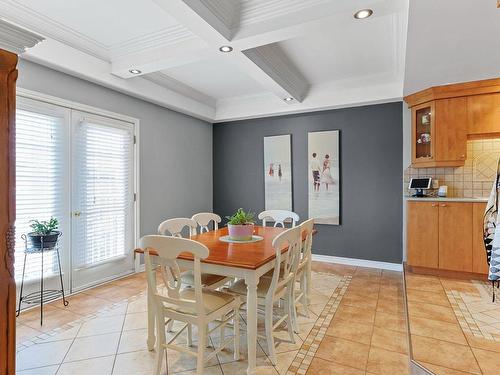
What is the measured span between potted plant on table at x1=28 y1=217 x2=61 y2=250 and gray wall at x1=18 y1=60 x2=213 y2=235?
1.37 metres

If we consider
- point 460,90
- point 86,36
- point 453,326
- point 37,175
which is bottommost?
point 453,326

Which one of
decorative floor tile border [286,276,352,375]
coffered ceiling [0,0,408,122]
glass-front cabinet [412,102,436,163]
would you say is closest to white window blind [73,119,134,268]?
coffered ceiling [0,0,408,122]

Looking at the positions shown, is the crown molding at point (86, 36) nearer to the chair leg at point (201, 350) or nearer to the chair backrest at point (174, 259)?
the chair backrest at point (174, 259)

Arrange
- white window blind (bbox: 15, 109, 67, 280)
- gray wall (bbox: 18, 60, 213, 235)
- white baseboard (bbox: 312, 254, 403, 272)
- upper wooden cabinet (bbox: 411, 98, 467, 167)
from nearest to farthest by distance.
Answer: white window blind (bbox: 15, 109, 67, 280), gray wall (bbox: 18, 60, 213, 235), upper wooden cabinet (bbox: 411, 98, 467, 167), white baseboard (bbox: 312, 254, 403, 272)

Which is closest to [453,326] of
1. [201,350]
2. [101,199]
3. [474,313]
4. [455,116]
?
[474,313]

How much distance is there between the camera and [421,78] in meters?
3.30

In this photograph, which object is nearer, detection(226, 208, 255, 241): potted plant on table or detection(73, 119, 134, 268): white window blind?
detection(226, 208, 255, 241): potted plant on table

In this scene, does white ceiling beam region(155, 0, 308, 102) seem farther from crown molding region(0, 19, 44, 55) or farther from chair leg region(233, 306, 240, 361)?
chair leg region(233, 306, 240, 361)

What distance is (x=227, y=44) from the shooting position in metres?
2.67

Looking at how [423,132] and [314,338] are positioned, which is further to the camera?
[423,132]

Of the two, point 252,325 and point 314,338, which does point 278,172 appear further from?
point 252,325

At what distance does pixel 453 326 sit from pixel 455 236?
57.1 inches

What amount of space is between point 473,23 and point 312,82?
7.82 ft

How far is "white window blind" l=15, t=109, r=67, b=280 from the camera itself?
2812mm
